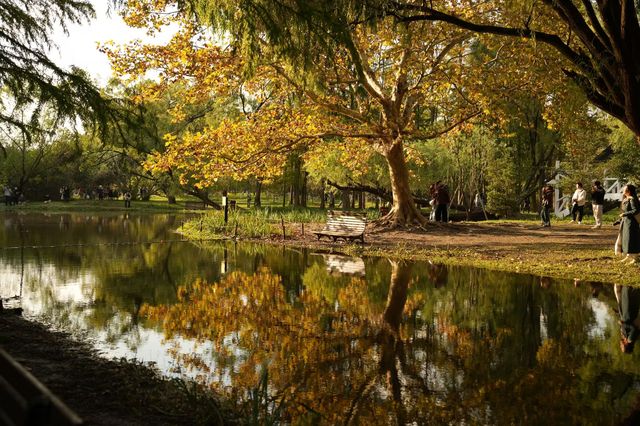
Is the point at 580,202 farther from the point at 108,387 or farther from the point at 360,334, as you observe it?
the point at 108,387

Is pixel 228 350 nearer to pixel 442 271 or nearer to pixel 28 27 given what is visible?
pixel 28 27

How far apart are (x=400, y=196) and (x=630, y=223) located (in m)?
10.8

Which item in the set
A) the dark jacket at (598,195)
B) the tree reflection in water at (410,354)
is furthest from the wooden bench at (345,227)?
the dark jacket at (598,195)

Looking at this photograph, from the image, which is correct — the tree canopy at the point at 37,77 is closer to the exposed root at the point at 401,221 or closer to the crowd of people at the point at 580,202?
the exposed root at the point at 401,221

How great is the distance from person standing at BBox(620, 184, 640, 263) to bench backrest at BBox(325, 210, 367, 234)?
7.92m

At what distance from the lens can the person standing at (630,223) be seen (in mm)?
13000

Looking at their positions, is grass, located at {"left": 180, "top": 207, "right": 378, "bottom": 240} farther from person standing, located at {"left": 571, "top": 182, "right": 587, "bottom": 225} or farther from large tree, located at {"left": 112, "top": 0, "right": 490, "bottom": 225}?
person standing, located at {"left": 571, "top": 182, "right": 587, "bottom": 225}

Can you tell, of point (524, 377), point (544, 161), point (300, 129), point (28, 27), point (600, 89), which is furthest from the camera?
point (544, 161)

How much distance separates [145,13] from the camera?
16.2m

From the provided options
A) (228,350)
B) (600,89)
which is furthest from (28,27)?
(600,89)

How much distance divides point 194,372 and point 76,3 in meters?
6.88

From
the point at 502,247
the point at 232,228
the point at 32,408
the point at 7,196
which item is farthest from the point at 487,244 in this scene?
the point at 7,196

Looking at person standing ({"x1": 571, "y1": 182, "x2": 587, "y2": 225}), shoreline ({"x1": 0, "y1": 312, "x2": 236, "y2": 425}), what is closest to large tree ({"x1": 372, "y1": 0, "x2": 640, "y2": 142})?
shoreline ({"x1": 0, "y1": 312, "x2": 236, "y2": 425})

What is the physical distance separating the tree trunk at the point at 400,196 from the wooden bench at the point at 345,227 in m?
3.91
